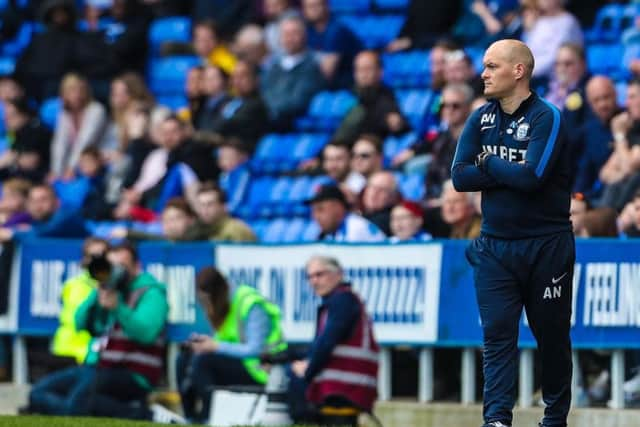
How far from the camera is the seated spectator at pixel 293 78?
18953 mm

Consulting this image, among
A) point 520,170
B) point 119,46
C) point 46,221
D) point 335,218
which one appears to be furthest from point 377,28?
point 520,170

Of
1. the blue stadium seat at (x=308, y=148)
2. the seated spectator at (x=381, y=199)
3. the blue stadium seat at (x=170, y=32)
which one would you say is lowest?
the seated spectator at (x=381, y=199)

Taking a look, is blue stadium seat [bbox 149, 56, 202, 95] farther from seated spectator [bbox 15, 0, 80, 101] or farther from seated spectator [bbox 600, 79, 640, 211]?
seated spectator [bbox 600, 79, 640, 211]

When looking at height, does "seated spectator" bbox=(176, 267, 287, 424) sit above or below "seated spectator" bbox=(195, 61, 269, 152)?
below

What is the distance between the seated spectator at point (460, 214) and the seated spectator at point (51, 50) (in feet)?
30.9

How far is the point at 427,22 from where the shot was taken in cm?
1903

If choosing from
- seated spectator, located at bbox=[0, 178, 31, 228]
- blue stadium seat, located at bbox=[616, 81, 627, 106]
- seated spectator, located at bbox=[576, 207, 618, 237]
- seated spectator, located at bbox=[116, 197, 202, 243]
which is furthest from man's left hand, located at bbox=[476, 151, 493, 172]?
seated spectator, located at bbox=[0, 178, 31, 228]

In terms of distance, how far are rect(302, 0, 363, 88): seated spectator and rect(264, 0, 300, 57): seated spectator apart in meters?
0.52

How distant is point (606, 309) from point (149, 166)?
25.3ft

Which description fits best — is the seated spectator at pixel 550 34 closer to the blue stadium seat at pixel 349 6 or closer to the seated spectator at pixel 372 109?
the seated spectator at pixel 372 109

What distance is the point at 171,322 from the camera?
48.9 ft

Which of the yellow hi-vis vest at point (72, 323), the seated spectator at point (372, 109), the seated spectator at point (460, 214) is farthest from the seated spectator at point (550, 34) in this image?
the yellow hi-vis vest at point (72, 323)

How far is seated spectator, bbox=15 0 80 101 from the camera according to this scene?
2216 centimetres

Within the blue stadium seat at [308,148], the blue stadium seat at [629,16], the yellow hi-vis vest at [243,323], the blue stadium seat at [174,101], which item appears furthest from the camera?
the blue stadium seat at [174,101]
